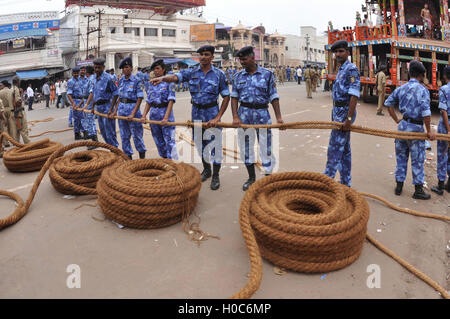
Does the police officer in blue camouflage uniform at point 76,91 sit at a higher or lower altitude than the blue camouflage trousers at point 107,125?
higher

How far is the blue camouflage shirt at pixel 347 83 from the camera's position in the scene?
3906 mm

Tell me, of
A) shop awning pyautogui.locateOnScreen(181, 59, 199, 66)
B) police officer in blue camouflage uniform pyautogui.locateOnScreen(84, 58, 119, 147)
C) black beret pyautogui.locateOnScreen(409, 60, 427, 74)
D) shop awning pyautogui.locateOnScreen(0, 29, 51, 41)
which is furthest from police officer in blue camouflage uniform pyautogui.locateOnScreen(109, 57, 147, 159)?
shop awning pyautogui.locateOnScreen(0, 29, 51, 41)

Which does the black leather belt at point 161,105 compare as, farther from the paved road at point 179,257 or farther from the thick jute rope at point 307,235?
the thick jute rope at point 307,235

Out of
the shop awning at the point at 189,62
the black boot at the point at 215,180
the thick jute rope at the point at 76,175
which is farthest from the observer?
the shop awning at the point at 189,62

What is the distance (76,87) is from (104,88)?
112 inches

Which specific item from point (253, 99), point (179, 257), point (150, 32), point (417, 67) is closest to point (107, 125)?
point (253, 99)

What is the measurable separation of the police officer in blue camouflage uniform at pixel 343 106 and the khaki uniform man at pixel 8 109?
23.7 ft

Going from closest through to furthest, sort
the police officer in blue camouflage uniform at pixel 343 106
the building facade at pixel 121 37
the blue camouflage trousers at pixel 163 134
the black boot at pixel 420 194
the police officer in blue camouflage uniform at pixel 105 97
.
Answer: the police officer in blue camouflage uniform at pixel 343 106, the black boot at pixel 420 194, the blue camouflage trousers at pixel 163 134, the police officer in blue camouflage uniform at pixel 105 97, the building facade at pixel 121 37

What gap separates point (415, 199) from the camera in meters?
4.25

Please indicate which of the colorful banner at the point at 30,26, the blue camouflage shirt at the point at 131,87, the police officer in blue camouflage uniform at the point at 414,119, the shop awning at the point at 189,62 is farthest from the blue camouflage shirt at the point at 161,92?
the colorful banner at the point at 30,26

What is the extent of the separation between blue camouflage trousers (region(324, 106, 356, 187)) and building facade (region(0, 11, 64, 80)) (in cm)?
3489

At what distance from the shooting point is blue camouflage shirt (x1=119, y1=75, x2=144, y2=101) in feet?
18.7
